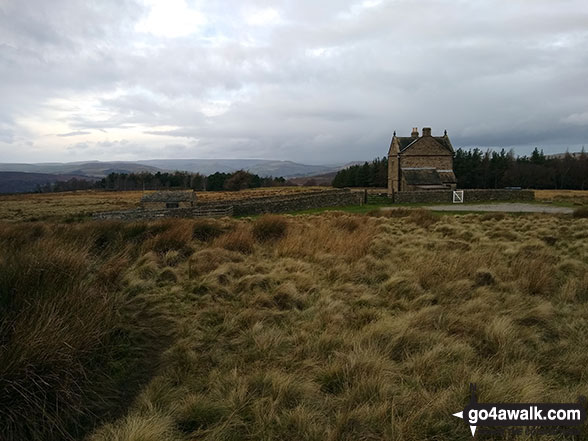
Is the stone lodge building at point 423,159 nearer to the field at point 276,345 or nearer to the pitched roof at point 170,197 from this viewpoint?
the pitched roof at point 170,197

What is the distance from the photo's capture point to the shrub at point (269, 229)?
9062 mm

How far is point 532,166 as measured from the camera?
243 ft

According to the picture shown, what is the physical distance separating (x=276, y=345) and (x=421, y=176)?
35841 millimetres

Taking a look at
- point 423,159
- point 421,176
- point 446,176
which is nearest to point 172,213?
point 421,176

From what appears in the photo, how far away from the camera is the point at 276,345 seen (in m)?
3.59

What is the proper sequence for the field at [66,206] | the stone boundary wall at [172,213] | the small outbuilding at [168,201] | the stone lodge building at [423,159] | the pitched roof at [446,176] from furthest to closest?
the pitched roof at [446,176] < the stone lodge building at [423,159] < the field at [66,206] < the small outbuilding at [168,201] < the stone boundary wall at [172,213]

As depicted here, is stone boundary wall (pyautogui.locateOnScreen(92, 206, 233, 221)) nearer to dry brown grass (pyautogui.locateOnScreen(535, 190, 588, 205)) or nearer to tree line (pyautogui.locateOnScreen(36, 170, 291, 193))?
dry brown grass (pyautogui.locateOnScreen(535, 190, 588, 205))

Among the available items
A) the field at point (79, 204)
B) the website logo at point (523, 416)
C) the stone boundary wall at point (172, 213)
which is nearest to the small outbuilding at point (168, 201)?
the field at point (79, 204)

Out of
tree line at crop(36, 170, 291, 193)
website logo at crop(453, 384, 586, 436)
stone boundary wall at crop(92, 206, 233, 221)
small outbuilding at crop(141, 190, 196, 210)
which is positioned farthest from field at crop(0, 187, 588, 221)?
tree line at crop(36, 170, 291, 193)

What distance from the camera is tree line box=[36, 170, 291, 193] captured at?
88.8m

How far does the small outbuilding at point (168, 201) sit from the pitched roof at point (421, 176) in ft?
69.5

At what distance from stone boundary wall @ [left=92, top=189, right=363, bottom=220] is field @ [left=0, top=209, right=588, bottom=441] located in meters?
15.9

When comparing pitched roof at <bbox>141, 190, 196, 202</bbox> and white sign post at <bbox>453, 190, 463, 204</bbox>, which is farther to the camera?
pitched roof at <bbox>141, 190, 196, 202</bbox>

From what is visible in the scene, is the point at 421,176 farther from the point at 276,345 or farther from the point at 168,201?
the point at 276,345
